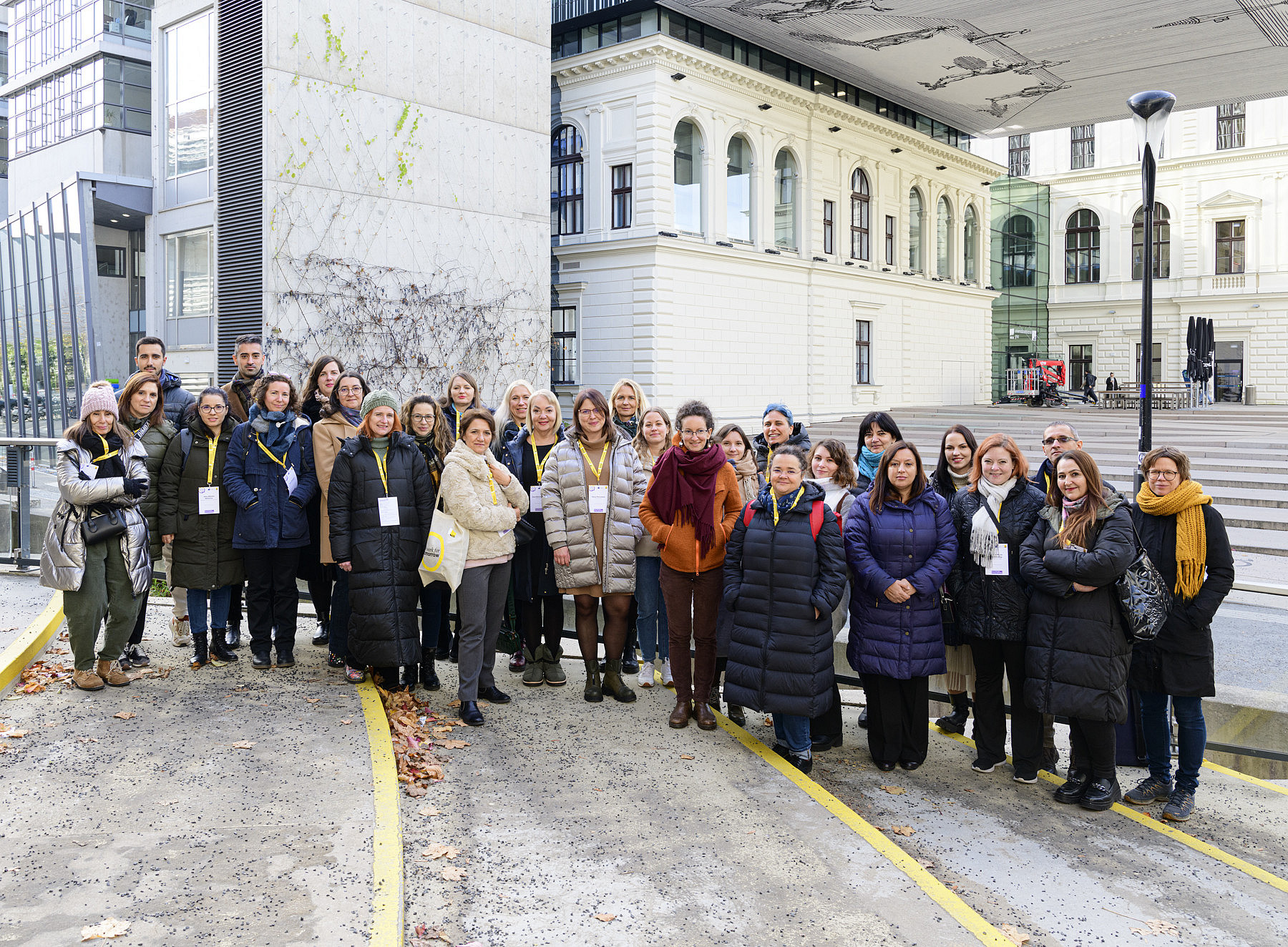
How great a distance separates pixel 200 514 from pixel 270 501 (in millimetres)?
490

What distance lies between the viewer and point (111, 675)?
6605 millimetres

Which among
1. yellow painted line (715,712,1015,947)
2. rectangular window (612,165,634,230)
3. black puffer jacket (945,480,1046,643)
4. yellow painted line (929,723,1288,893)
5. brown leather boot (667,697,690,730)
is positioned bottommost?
yellow painted line (929,723,1288,893)

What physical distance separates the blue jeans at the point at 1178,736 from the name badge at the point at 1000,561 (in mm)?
1068

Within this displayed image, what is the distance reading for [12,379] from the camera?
24391mm

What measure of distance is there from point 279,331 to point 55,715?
13.5 m

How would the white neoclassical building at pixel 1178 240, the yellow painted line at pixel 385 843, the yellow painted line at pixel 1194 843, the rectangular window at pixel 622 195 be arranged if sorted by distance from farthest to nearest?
1. the white neoclassical building at pixel 1178 240
2. the rectangular window at pixel 622 195
3. the yellow painted line at pixel 1194 843
4. the yellow painted line at pixel 385 843

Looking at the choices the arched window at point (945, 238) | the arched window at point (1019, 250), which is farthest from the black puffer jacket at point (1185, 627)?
the arched window at point (1019, 250)

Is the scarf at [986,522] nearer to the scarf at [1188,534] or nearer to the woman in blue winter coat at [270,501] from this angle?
the scarf at [1188,534]

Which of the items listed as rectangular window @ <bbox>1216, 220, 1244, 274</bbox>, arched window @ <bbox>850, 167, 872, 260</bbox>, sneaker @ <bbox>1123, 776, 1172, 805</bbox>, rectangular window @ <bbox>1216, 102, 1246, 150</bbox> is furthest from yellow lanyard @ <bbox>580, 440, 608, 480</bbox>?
rectangular window @ <bbox>1216, 102, 1246, 150</bbox>

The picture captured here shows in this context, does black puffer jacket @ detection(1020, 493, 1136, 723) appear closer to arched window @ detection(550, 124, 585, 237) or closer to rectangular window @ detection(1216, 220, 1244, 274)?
arched window @ detection(550, 124, 585, 237)

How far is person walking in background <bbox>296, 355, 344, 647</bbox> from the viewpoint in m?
7.48

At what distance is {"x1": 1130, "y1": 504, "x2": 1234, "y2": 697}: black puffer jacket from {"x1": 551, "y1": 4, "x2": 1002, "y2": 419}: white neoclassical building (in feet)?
73.1

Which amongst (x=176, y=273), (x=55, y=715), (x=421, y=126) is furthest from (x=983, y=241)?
(x=55, y=715)

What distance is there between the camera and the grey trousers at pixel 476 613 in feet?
21.1
